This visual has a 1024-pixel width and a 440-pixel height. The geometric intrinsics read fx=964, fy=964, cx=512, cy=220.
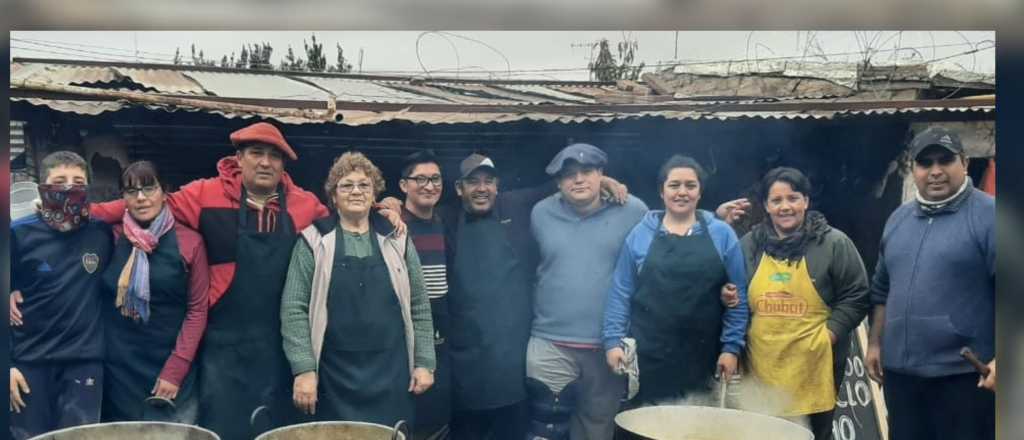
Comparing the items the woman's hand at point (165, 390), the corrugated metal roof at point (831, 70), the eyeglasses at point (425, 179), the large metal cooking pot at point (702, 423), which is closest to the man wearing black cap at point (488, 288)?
the eyeglasses at point (425, 179)

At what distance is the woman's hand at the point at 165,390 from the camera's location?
4762mm

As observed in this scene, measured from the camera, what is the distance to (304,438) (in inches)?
181

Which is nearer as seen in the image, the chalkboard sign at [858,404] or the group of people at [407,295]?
the group of people at [407,295]

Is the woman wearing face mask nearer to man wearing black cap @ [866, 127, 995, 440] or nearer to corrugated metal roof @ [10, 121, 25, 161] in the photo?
corrugated metal roof @ [10, 121, 25, 161]

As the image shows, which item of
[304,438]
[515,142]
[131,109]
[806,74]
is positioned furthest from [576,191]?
[131,109]

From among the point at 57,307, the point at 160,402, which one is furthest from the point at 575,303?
the point at 57,307

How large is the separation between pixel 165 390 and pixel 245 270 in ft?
2.33

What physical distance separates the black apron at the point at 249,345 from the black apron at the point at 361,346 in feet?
0.73

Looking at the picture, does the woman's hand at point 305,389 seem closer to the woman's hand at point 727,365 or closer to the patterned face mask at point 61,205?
the patterned face mask at point 61,205

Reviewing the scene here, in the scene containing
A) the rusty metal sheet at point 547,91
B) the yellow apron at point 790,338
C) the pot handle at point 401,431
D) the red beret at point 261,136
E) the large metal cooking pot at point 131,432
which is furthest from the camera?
the rusty metal sheet at point 547,91

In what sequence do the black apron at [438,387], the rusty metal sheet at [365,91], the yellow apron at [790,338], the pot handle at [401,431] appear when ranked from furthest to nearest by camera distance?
the rusty metal sheet at [365,91], the black apron at [438,387], the yellow apron at [790,338], the pot handle at [401,431]

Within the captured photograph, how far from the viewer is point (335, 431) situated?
4609 millimetres

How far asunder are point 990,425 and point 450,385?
2.63 meters

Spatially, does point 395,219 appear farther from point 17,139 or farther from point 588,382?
point 17,139
